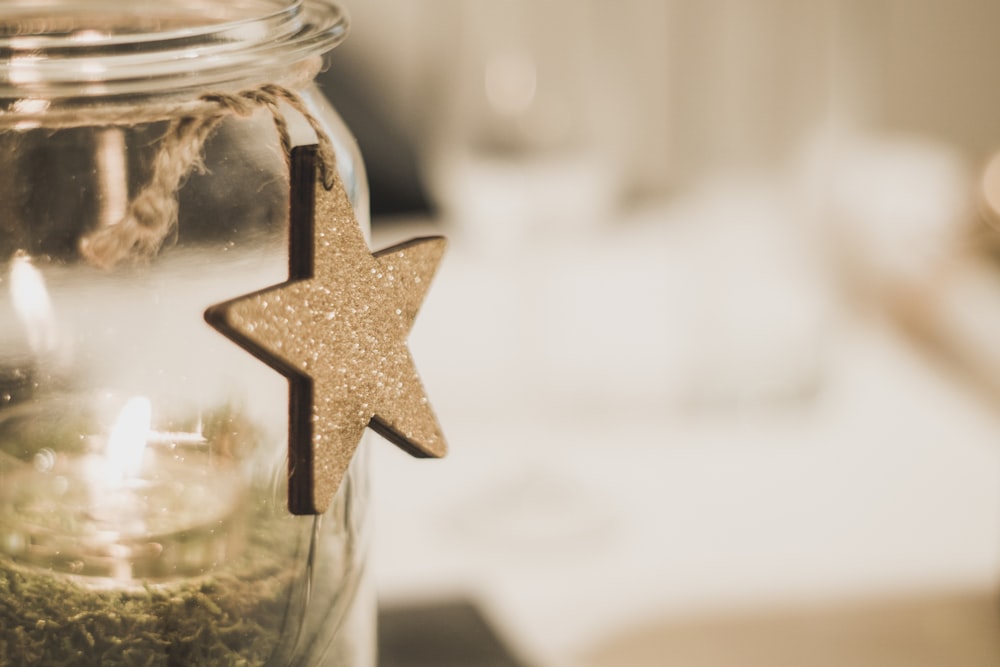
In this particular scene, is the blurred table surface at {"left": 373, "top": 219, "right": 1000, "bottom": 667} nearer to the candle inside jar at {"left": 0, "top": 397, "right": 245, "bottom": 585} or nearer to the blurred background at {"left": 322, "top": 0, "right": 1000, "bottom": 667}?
the blurred background at {"left": 322, "top": 0, "right": 1000, "bottom": 667}

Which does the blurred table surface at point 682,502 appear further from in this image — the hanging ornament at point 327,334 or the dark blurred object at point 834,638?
the hanging ornament at point 327,334

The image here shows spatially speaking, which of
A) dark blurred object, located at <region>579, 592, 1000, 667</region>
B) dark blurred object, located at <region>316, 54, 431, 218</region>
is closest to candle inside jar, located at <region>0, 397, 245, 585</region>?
dark blurred object, located at <region>579, 592, 1000, 667</region>

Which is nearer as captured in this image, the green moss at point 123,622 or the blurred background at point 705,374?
the green moss at point 123,622

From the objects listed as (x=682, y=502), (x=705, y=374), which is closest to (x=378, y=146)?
(x=705, y=374)

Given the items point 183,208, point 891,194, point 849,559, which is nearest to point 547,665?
point 849,559

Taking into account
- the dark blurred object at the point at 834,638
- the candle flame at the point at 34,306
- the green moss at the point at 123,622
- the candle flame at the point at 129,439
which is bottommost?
the dark blurred object at the point at 834,638

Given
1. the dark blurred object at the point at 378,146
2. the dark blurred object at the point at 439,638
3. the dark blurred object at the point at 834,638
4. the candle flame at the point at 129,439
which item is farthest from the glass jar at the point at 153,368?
the dark blurred object at the point at 378,146
